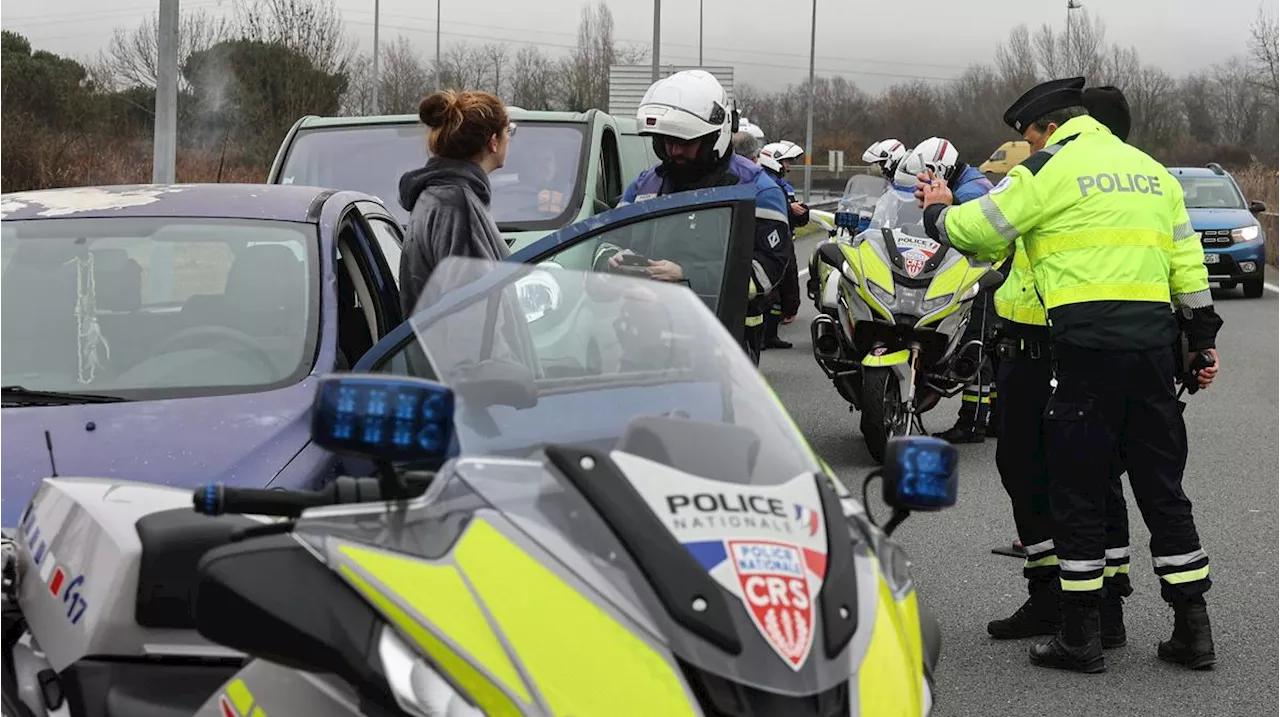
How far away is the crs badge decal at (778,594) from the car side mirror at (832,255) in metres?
7.28

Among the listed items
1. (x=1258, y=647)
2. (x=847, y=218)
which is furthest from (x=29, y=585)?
(x=847, y=218)

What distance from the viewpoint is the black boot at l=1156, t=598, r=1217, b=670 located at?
5664 millimetres

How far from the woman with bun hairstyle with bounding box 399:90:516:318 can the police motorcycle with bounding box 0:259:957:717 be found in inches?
104

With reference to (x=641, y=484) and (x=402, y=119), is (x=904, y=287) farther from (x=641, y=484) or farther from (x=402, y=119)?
(x=641, y=484)

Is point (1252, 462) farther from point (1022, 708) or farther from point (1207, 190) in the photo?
point (1207, 190)

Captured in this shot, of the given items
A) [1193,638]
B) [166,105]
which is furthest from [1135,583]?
[166,105]

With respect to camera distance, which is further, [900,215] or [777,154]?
[777,154]

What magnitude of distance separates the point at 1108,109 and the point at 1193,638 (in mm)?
1757

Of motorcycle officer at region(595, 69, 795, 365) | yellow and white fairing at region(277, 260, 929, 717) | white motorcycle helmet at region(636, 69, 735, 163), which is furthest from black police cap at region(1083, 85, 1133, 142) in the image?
yellow and white fairing at region(277, 260, 929, 717)

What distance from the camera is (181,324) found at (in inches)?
210

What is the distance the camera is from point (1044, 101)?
19.4 ft

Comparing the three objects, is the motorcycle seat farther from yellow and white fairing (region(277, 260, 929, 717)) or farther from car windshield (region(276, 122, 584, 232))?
car windshield (region(276, 122, 584, 232))

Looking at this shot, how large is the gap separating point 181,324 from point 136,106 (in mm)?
34519

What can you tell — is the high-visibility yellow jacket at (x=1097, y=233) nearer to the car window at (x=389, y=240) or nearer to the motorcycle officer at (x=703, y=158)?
the motorcycle officer at (x=703, y=158)
